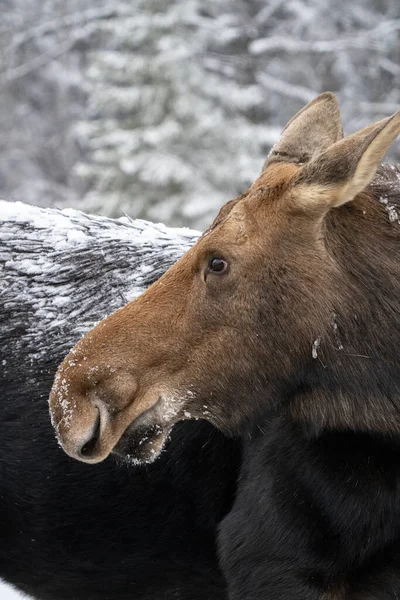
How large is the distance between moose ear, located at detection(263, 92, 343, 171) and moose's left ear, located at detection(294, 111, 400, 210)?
0.59 meters

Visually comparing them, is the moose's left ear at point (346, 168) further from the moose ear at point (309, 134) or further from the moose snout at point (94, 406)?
the moose snout at point (94, 406)

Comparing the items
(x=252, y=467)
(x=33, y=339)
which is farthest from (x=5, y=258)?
(x=252, y=467)

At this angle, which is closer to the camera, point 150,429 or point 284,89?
point 150,429

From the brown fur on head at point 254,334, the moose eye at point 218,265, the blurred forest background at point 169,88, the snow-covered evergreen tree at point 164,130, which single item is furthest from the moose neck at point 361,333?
the snow-covered evergreen tree at point 164,130

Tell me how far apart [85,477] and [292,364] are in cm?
127

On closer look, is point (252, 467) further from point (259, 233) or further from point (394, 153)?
point (394, 153)

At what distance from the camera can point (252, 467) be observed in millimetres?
3918

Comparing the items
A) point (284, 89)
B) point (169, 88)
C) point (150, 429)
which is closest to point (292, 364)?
point (150, 429)

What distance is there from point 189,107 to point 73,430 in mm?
15797

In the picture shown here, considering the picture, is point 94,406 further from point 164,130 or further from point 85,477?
point 164,130

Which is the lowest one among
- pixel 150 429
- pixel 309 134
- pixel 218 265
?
pixel 150 429

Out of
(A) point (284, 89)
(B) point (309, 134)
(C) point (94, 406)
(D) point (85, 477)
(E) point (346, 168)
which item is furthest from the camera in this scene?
(A) point (284, 89)

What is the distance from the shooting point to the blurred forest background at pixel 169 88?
60.9 feet

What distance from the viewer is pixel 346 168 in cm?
320
